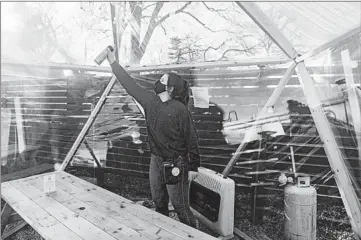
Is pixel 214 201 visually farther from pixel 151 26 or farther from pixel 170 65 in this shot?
pixel 151 26

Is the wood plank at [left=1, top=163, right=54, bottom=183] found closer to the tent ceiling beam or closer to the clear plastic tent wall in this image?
the clear plastic tent wall

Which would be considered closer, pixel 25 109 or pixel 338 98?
pixel 338 98

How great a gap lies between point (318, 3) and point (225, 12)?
1.02 metres

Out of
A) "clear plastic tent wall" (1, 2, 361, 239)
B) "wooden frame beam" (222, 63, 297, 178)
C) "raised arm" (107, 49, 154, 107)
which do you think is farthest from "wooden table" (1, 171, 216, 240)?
"clear plastic tent wall" (1, 2, 361, 239)

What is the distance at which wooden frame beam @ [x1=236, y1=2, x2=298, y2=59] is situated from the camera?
2.66 metres

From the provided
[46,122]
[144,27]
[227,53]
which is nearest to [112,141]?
[46,122]

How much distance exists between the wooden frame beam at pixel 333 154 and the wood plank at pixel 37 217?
2337mm

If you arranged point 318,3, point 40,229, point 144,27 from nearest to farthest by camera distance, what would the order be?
point 40,229
point 318,3
point 144,27

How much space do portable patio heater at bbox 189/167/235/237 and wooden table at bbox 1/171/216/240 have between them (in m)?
0.84

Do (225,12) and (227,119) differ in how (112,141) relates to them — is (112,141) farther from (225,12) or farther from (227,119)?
(225,12)

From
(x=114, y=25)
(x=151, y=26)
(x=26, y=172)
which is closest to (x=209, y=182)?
(x=151, y=26)

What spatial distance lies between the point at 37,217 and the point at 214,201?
1663 mm

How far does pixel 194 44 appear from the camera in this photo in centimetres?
361

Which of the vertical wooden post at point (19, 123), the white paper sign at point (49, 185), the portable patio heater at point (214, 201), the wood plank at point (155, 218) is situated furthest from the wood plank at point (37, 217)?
the vertical wooden post at point (19, 123)
